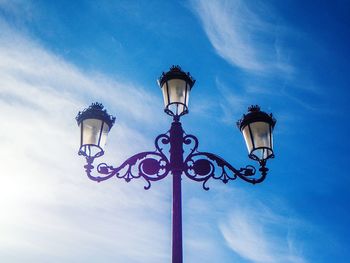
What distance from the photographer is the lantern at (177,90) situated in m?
5.89

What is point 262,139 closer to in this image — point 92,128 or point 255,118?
point 255,118

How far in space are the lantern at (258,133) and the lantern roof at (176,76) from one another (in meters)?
1.06

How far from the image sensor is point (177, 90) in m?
5.93

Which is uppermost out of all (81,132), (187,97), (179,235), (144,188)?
(187,97)

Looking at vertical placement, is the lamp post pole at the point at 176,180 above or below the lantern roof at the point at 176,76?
below

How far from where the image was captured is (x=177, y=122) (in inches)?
230

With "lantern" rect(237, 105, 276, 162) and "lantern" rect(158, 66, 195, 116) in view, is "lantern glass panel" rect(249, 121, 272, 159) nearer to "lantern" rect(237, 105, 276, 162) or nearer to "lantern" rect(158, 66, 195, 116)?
"lantern" rect(237, 105, 276, 162)

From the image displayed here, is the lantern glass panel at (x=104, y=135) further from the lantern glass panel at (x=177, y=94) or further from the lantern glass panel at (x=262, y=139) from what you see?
the lantern glass panel at (x=262, y=139)

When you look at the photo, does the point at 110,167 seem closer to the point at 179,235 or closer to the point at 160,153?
the point at 160,153

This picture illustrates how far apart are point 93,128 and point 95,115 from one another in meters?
0.21

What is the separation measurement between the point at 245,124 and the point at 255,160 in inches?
23.3

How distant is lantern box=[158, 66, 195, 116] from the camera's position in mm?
5891

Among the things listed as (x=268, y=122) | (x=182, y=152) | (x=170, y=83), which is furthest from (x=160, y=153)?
(x=268, y=122)

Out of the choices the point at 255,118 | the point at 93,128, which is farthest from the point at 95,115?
the point at 255,118
